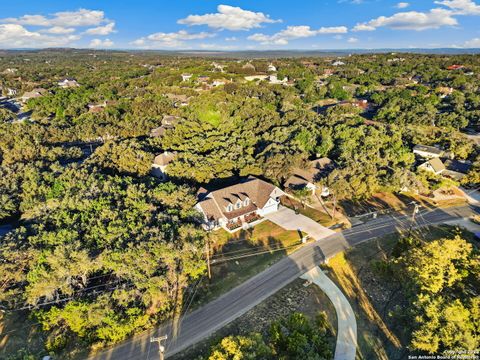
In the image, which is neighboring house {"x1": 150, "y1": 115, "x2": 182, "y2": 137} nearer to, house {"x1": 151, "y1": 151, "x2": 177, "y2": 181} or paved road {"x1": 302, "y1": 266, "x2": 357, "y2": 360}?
house {"x1": 151, "y1": 151, "x2": 177, "y2": 181}

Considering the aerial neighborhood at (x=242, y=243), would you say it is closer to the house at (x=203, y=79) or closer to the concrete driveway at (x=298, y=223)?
the concrete driveway at (x=298, y=223)

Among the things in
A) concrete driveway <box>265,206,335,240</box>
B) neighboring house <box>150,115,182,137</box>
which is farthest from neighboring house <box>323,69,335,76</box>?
concrete driveway <box>265,206,335,240</box>

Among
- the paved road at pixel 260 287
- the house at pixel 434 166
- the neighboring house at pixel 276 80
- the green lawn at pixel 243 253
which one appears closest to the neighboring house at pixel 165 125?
the green lawn at pixel 243 253

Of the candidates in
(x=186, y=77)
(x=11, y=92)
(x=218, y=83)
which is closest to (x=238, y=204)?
(x=218, y=83)

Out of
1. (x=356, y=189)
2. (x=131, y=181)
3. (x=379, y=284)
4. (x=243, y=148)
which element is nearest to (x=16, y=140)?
(x=131, y=181)

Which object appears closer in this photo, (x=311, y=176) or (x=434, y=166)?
(x=311, y=176)

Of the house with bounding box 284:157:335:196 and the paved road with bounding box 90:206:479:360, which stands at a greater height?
the house with bounding box 284:157:335:196

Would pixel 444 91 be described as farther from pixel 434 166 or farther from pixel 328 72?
pixel 434 166
